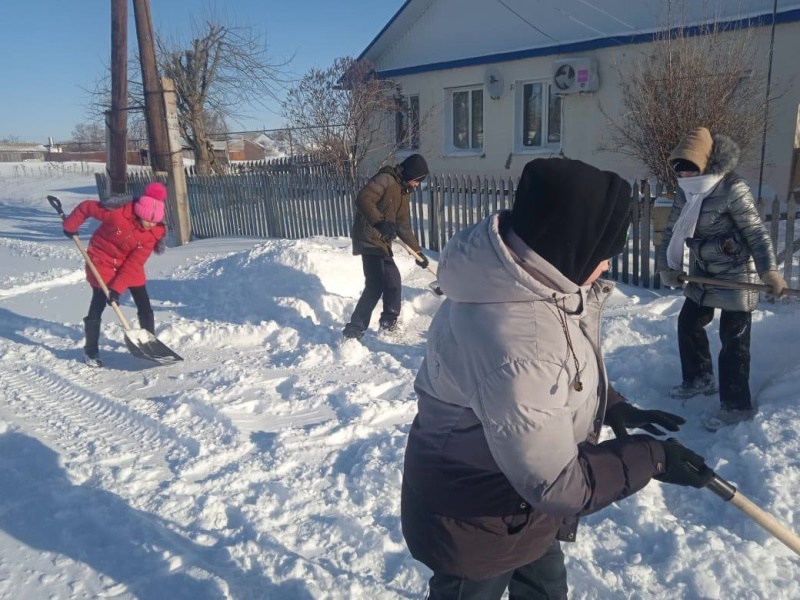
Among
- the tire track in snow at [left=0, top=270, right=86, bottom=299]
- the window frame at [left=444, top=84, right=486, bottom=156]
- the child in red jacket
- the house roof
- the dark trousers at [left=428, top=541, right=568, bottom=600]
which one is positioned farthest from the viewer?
the window frame at [left=444, top=84, right=486, bottom=156]

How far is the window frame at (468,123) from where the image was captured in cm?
1513

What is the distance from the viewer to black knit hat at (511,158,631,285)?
4.87 feet

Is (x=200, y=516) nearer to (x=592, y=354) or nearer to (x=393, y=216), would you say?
(x=592, y=354)

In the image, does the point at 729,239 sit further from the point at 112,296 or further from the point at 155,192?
the point at 112,296

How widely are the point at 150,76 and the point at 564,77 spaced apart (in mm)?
7700

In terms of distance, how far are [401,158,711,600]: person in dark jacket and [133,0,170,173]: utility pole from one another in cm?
1106

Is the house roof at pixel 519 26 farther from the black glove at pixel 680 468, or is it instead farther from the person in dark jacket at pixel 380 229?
the black glove at pixel 680 468

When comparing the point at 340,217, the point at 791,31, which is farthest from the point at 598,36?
the point at 340,217

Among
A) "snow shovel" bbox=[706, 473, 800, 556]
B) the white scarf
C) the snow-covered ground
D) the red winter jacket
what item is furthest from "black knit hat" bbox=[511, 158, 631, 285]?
the red winter jacket

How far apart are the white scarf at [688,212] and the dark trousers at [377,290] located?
2.51 meters

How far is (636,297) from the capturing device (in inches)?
263

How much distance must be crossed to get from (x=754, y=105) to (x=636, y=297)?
4949 mm

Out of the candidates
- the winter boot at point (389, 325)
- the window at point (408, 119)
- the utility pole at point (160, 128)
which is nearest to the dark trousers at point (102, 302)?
the winter boot at point (389, 325)

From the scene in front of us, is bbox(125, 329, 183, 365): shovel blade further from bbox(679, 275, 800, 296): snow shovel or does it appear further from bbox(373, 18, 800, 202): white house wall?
bbox(373, 18, 800, 202): white house wall
